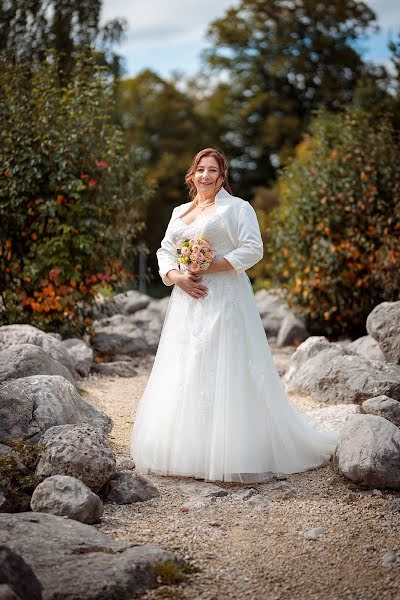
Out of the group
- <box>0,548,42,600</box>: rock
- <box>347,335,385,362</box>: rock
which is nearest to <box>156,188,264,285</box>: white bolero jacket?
Answer: <box>0,548,42,600</box>: rock

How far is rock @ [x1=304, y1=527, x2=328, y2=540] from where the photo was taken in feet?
14.9

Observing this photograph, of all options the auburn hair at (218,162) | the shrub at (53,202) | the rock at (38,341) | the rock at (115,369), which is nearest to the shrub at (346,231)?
the shrub at (53,202)

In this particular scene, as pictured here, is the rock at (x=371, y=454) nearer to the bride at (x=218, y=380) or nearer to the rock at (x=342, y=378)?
the bride at (x=218, y=380)

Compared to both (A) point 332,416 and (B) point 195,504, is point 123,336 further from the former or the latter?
(B) point 195,504

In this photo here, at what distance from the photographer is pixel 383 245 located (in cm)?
1108

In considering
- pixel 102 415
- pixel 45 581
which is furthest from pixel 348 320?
pixel 45 581

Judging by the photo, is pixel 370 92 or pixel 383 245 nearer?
pixel 383 245

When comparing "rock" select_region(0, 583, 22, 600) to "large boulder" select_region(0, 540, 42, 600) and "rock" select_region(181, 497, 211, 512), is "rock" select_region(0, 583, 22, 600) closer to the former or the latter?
"large boulder" select_region(0, 540, 42, 600)

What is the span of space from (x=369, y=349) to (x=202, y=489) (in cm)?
468

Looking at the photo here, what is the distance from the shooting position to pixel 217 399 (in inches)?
218

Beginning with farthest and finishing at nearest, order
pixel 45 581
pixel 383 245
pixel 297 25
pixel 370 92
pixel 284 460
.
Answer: pixel 297 25 → pixel 370 92 → pixel 383 245 → pixel 284 460 → pixel 45 581

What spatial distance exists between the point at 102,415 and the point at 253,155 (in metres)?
25.4

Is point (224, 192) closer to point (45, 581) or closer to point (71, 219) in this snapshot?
point (45, 581)

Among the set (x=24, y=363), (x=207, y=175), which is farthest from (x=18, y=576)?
(x=24, y=363)
